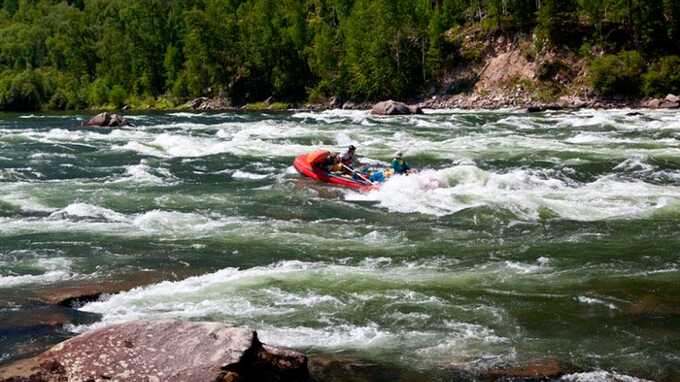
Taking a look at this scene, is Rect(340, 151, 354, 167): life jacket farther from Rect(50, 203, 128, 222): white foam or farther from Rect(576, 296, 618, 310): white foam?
Rect(576, 296, 618, 310): white foam

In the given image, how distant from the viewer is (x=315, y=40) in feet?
266

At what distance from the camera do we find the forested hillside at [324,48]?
2384 inches

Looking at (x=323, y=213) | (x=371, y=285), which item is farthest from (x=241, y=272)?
(x=323, y=213)

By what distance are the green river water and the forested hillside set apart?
36.3 meters

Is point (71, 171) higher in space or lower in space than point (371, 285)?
lower

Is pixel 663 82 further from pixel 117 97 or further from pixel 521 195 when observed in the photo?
pixel 117 97

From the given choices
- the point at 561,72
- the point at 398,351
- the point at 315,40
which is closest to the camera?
the point at 398,351

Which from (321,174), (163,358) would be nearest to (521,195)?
(321,174)

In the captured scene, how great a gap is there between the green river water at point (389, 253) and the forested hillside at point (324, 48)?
3626cm

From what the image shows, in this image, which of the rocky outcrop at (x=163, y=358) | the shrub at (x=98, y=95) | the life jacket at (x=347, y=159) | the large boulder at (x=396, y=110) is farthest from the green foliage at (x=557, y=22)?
the rocky outcrop at (x=163, y=358)

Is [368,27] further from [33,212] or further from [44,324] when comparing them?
[44,324]

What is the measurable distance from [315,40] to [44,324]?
73605mm

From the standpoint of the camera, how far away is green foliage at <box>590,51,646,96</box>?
183ft

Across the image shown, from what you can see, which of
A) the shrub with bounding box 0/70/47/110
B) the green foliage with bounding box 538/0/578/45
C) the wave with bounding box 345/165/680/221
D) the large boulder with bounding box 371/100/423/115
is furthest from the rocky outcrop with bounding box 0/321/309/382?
the shrub with bounding box 0/70/47/110
